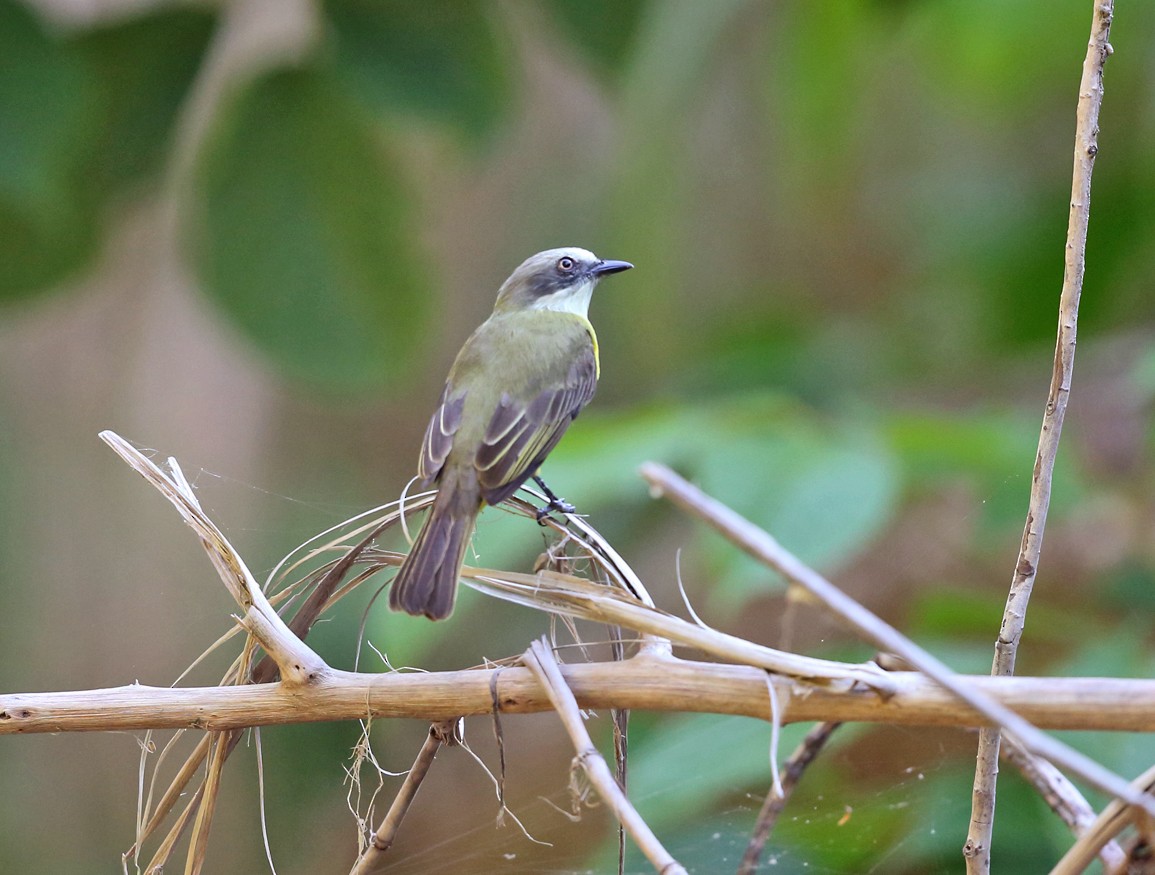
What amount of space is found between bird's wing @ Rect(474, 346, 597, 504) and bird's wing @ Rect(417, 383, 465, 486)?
0.04 meters

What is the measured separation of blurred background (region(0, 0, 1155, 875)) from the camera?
1677 millimetres

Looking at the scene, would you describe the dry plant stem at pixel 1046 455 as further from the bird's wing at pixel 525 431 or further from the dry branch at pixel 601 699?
the bird's wing at pixel 525 431

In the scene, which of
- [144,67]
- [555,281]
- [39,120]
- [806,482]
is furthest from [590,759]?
[144,67]

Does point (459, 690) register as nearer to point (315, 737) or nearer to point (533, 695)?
point (533, 695)

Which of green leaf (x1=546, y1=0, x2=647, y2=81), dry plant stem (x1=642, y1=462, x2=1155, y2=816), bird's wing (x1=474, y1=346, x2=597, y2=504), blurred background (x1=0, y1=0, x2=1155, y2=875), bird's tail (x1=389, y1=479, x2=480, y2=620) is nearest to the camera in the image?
dry plant stem (x1=642, y1=462, x2=1155, y2=816)

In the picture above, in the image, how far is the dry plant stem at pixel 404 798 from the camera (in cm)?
72

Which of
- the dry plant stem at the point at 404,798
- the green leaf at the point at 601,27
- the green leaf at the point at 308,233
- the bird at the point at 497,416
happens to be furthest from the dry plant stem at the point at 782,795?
the green leaf at the point at 601,27

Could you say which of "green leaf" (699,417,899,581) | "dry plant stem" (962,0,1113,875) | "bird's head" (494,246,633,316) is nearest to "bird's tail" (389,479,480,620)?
"dry plant stem" (962,0,1113,875)

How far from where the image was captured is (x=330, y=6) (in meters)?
1.76

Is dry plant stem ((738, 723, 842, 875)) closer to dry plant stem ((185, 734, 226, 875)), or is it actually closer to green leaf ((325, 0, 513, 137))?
dry plant stem ((185, 734, 226, 875))

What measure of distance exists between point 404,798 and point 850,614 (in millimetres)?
354

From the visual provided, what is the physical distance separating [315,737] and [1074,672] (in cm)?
187

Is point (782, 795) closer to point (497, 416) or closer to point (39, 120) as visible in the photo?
point (497, 416)

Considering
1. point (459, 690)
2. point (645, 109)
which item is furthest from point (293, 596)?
point (645, 109)
